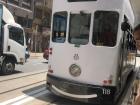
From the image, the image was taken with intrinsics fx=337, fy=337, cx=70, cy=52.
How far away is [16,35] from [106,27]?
24.8 ft

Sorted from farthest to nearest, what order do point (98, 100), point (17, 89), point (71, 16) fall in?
point (17, 89)
point (71, 16)
point (98, 100)

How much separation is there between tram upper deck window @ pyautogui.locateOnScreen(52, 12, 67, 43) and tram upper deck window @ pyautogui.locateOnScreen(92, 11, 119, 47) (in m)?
0.97

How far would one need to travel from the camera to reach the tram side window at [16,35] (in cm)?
1478

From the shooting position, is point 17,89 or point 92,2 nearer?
point 92,2

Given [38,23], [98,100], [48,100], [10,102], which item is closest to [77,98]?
[98,100]

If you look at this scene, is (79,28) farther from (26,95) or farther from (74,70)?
(26,95)

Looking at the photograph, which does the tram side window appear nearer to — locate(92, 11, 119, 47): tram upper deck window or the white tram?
the white tram

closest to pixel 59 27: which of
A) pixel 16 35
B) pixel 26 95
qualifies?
pixel 26 95

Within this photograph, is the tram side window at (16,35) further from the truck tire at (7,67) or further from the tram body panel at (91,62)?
the tram body panel at (91,62)

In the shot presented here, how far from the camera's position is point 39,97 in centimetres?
970

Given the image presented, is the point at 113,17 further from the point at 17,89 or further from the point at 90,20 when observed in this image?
the point at 17,89

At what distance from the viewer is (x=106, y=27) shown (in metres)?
8.39

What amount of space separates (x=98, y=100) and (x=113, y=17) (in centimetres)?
209

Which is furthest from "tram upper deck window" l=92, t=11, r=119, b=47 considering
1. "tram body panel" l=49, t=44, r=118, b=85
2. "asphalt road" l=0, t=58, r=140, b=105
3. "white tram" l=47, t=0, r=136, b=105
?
"asphalt road" l=0, t=58, r=140, b=105
